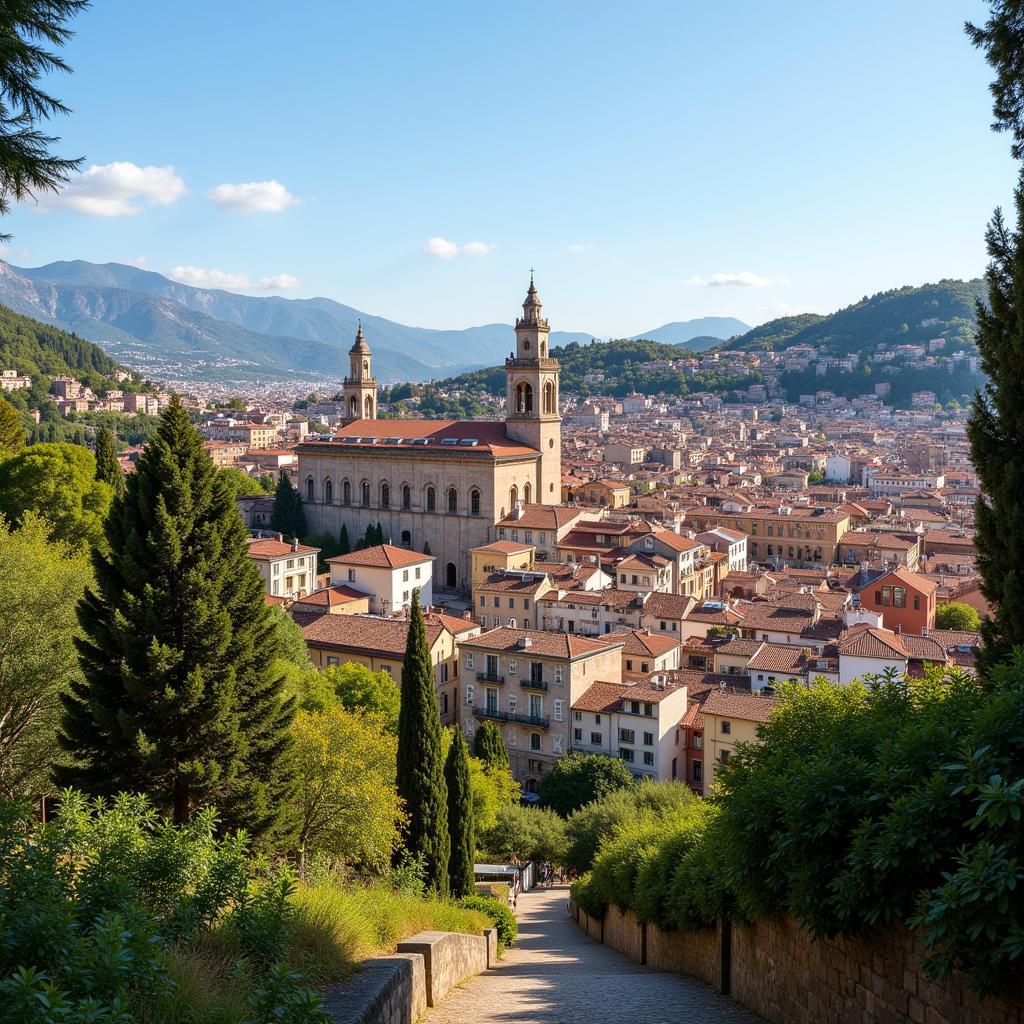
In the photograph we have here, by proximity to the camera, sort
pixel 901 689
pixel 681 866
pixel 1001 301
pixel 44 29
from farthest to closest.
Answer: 1. pixel 681 866
2. pixel 1001 301
3. pixel 901 689
4. pixel 44 29

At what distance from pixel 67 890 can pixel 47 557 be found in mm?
13871

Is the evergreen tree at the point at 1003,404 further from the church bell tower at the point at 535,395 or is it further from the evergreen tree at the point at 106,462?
the church bell tower at the point at 535,395

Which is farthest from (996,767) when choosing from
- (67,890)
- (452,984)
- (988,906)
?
(452,984)

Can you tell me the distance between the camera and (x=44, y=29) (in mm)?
6738

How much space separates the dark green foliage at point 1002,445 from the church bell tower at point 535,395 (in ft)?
174

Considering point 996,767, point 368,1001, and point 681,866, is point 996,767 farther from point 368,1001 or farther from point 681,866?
point 681,866

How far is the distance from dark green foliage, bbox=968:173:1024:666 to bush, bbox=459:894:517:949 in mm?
9626

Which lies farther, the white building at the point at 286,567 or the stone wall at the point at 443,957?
the white building at the point at 286,567

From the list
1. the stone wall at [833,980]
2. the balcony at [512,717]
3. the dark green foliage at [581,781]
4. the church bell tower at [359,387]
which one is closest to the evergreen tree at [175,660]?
the stone wall at [833,980]

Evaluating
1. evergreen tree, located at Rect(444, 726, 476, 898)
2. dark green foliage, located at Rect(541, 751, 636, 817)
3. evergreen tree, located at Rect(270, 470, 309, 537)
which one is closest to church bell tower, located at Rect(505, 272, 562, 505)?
evergreen tree, located at Rect(270, 470, 309, 537)

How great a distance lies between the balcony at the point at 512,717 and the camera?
111ft

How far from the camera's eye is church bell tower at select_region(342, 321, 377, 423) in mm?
75188

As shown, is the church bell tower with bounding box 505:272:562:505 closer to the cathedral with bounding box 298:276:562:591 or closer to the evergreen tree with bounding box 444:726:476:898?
the cathedral with bounding box 298:276:562:591

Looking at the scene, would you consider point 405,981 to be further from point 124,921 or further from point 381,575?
point 381,575
